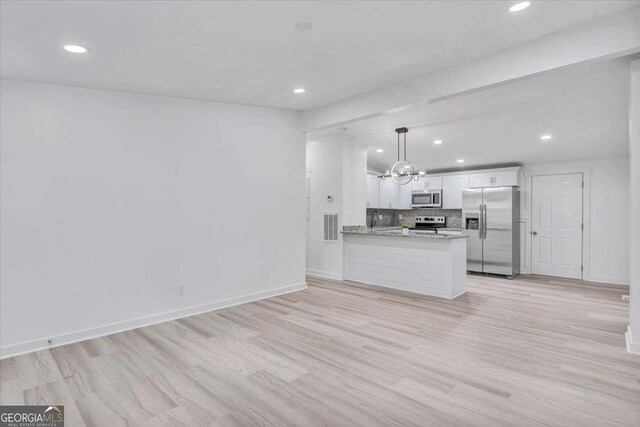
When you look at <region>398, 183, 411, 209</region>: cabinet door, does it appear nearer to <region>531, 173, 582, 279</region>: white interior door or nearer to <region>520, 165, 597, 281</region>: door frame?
<region>520, 165, 597, 281</region>: door frame

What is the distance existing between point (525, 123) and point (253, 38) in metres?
4.27

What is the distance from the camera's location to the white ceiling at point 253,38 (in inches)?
92.4

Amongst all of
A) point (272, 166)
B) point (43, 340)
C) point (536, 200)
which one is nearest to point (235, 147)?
point (272, 166)

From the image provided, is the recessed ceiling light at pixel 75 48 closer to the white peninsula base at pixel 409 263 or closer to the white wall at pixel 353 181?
the white wall at pixel 353 181

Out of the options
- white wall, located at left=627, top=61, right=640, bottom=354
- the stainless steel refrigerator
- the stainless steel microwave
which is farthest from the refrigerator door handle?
white wall, located at left=627, top=61, right=640, bottom=354

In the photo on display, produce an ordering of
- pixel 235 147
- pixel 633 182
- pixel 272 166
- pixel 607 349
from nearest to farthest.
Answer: pixel 633 182
pixel 607 349
pixel 235 147
pixel 272 166

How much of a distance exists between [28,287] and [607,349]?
5.52 metres

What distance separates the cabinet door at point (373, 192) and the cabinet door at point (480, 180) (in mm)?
2166

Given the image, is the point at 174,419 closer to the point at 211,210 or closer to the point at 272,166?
the point at 211,210

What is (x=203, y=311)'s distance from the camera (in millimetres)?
4270

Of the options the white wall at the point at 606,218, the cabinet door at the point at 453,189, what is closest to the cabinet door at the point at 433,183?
the cabinet door at the point at 453,189

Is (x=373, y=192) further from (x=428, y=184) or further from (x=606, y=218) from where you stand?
(x=606, y=218)

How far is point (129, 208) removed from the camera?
3.78 metres

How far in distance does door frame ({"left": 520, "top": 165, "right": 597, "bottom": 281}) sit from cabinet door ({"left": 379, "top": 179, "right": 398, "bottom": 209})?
2.86 metres
